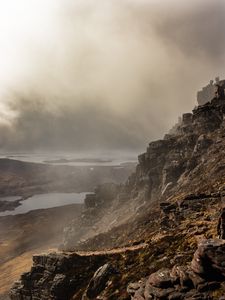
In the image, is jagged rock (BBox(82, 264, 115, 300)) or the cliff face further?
jagged rock (BBox(82, 264, 115, 300))

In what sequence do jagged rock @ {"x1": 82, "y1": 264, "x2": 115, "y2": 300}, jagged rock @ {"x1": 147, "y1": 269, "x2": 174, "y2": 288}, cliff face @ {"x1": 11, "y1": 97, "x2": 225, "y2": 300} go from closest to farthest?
cliff face @ {"x1": 11, "y1": 97, "x2": 225, "y2": 300}
jagged rock @ {"x1": 147, "y1": 269, "x2": 174, "y2": 288}
jagged rock @ {"x1": 82, "y1": 264, "x2": 115, "y2": 300}

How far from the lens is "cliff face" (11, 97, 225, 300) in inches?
1128

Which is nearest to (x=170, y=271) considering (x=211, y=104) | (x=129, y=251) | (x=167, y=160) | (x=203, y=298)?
(x=203, y=298)

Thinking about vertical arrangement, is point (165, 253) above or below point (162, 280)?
below

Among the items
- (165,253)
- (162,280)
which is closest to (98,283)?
(165,253)

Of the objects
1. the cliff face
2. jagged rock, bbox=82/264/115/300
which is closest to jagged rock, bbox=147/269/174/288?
the cliff face

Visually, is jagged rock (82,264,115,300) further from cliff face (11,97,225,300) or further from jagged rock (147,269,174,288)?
jagged rock (147,269,174,288)

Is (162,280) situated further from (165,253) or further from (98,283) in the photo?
(98,283)

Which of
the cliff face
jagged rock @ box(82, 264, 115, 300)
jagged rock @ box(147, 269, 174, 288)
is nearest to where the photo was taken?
the cliff face

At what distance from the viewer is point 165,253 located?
151ft

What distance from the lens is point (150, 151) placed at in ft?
527

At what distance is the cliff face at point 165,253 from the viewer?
28.7m

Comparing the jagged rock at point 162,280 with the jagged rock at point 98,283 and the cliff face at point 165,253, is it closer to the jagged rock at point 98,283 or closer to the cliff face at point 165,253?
the cliff face at point 165,253

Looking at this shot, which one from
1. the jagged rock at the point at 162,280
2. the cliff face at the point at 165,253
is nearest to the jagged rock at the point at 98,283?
the cliff face at the point at 165,253
